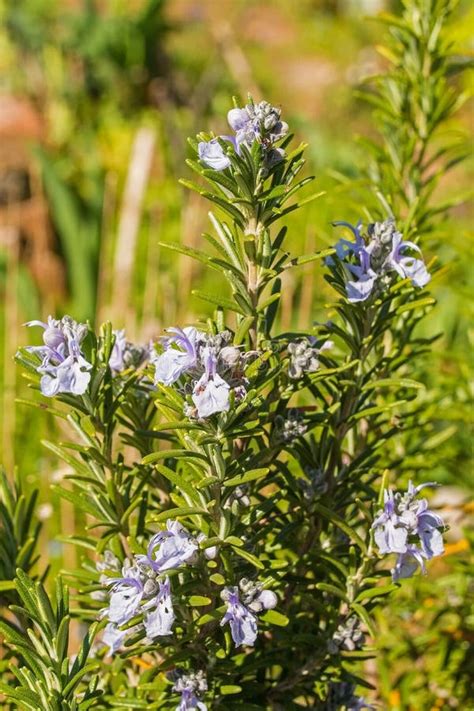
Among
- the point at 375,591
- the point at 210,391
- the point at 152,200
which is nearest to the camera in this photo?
the point at 210,391

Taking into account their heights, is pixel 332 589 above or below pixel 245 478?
below

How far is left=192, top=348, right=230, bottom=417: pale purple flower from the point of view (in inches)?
21.3

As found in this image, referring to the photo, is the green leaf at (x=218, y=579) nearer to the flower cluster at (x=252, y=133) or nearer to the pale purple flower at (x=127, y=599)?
the pale purple flower at (x=127, y=599)

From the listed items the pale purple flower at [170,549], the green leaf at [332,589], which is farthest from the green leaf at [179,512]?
the green leaf at [332,589]

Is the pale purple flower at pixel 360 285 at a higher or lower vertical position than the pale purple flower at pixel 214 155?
lower

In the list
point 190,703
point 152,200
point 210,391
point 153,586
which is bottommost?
point 190,703

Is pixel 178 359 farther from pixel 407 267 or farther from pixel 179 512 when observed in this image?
pixel 407 267

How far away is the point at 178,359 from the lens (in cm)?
57

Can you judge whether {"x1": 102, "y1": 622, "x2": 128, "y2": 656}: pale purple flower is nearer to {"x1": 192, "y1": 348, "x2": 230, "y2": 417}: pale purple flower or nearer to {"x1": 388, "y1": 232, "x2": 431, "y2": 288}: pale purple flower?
{"x1": 192, "y1": 348, "x2": 230, "y2": 417}: pale purple flower

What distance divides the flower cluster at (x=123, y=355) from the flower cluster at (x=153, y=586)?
18cm

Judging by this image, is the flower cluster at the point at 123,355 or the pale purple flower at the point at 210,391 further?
the flower cluster at the point at 123,355

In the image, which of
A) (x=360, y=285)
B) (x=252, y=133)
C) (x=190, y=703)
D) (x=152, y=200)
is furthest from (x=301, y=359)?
(x=152, y=200)

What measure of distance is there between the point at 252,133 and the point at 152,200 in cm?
346

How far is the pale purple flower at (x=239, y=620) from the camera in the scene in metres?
0.58
